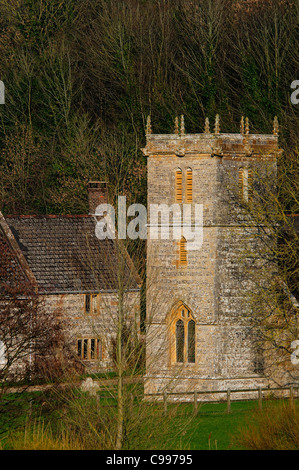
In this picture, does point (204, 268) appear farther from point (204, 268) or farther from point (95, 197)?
point (95, 197)

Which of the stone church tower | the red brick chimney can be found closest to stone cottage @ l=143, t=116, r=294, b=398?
the stone church tower

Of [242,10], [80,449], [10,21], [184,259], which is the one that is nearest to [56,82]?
[10,21]

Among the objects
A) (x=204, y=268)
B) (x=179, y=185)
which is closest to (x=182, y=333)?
(x=204, y=268)

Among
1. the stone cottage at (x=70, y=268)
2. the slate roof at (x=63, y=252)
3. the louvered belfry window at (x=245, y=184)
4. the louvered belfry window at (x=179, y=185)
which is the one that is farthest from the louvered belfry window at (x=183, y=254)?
the slate roof at (x=63, y=252)

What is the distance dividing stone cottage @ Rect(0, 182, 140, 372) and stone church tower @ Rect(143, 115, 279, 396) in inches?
197

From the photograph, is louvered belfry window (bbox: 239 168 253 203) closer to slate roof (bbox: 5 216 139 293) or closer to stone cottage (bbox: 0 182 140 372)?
stone cottage (bbox: 0 182 140 372)

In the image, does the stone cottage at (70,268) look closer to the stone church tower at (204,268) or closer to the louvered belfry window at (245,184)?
the stone church tower at (204,268)

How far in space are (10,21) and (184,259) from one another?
1030 inches

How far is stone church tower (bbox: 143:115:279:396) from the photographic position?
29.2 m

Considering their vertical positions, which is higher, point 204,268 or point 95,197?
point 95,197

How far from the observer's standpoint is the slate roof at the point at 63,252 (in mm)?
35812

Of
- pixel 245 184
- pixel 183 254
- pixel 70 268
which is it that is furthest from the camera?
pixel 70 268

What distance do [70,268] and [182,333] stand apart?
8.29 m

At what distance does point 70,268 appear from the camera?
120 ft
